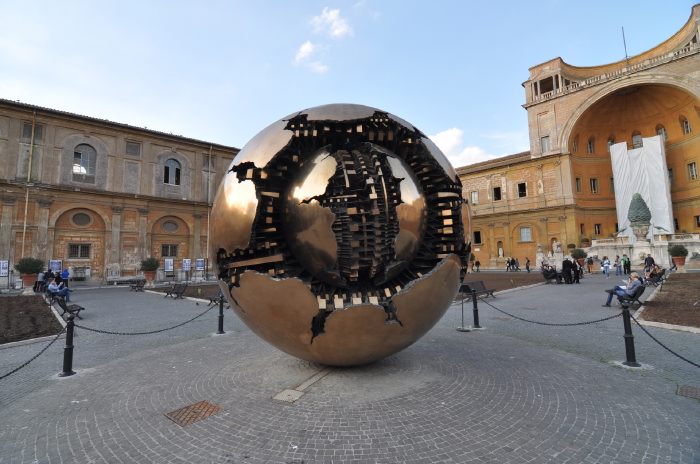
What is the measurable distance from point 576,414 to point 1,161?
37.8 m

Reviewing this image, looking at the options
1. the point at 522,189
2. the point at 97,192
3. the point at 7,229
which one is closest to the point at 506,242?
the point at 522,189

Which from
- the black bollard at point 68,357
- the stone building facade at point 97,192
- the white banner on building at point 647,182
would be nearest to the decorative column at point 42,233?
the stone building facade at point 97,192

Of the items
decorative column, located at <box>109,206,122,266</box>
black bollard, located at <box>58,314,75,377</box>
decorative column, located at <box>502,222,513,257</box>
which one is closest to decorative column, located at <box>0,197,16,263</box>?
decorative column, located at <box>109,206,122,266</box>

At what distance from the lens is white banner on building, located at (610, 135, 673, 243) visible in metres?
36.9

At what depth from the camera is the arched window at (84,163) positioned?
96.4ft

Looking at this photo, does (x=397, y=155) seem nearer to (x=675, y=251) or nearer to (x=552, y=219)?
(x=675, y=251)

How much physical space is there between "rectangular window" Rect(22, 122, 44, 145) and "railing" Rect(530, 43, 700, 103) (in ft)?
168

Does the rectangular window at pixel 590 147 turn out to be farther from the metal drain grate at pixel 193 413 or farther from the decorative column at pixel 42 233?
the decorative column at pixel 42 233

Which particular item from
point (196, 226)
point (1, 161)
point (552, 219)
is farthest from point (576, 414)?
point (552, 219)

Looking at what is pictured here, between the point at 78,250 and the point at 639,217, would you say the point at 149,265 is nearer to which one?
the point at 78,250

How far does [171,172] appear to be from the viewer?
112 ft

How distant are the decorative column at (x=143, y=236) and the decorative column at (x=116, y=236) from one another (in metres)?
1.52

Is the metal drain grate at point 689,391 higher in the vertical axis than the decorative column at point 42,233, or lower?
lower

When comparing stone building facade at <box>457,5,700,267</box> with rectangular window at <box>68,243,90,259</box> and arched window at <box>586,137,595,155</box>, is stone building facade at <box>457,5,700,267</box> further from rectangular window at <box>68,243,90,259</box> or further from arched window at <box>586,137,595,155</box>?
rectangular window at <box>68,243,90,259</box>
